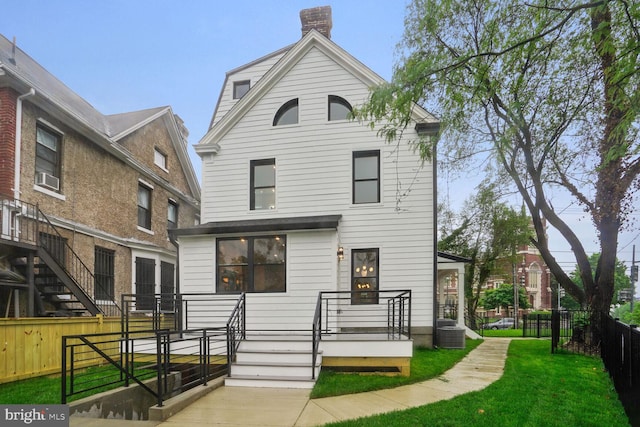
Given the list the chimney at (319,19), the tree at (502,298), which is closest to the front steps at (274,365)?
the chimney at (319,19)

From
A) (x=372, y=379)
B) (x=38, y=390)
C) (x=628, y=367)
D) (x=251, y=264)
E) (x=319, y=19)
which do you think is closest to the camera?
(x=628, y=367)

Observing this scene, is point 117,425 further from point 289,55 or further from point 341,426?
point 289,55

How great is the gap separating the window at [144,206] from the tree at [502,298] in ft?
130

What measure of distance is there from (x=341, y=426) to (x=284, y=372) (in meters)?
2.47

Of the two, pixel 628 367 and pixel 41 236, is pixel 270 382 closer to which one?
pixel 628 367

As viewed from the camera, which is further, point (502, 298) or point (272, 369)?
point (502, 298)

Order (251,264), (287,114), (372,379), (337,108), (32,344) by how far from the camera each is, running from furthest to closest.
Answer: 1. (287,114)
2. (337,108)
3. (251,264)
4. (32,344)
5. (372,379)

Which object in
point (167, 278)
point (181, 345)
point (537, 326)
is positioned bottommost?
point (537, 326)

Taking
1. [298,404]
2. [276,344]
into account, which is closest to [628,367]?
[298,404]

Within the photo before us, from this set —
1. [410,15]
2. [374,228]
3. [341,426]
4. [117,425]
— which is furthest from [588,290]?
[117,425]

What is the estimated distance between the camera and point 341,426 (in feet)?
15.6

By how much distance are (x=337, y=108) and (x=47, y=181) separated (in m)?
7.98

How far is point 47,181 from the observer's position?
10820 mm

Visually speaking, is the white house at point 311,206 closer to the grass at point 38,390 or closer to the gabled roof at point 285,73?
the gabled roof at point 285,73
